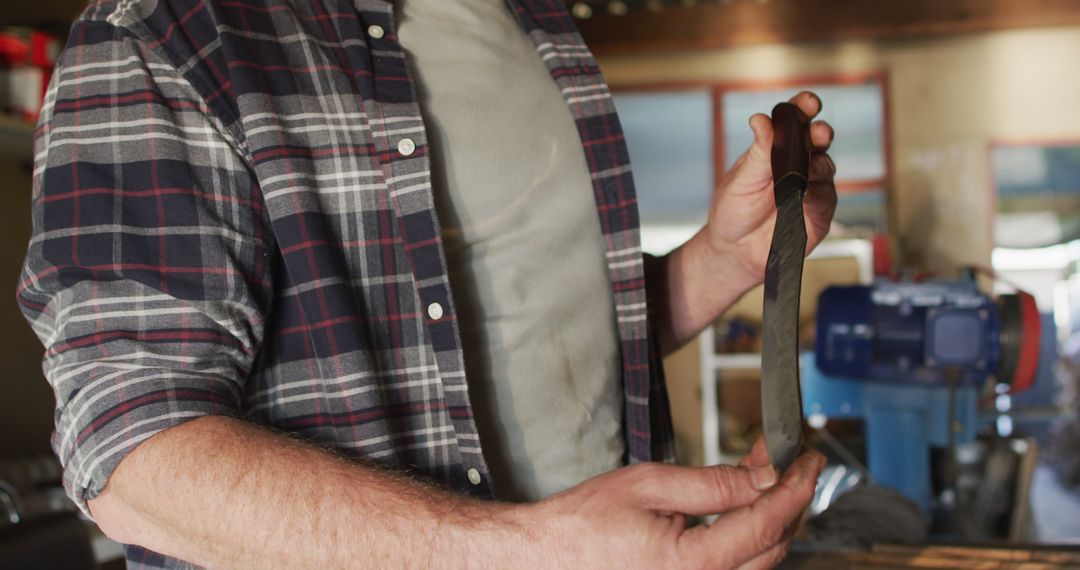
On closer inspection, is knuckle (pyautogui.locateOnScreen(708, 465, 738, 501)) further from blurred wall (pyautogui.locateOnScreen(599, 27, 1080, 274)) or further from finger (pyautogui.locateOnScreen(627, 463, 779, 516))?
blurred wall (pyautogui.locateOnScreen(599, 27, 1080, 274))

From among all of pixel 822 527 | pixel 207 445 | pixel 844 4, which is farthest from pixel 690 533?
pixel 844 4

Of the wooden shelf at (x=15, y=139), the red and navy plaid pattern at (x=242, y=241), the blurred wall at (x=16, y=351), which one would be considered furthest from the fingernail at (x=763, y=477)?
the blurred wall at (x=16, y=351)

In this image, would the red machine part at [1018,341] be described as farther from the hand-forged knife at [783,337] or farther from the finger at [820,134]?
the hand-forged knife at [783,337]

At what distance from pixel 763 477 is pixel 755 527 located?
0.12ft

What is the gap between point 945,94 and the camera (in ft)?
15.8

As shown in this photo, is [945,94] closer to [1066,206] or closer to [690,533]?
[1066,206]

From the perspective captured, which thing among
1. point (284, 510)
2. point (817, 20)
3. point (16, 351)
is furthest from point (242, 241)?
point (817, 20)

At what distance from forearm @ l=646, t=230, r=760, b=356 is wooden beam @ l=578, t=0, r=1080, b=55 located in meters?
3.91

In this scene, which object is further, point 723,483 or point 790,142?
point 790,142

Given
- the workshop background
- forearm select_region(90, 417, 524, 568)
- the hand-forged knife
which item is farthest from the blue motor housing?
the workshop background

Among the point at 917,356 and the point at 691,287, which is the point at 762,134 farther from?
the point at 917,356

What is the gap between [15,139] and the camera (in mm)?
2117

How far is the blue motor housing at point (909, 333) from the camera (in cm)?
186

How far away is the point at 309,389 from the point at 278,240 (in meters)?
0.13
